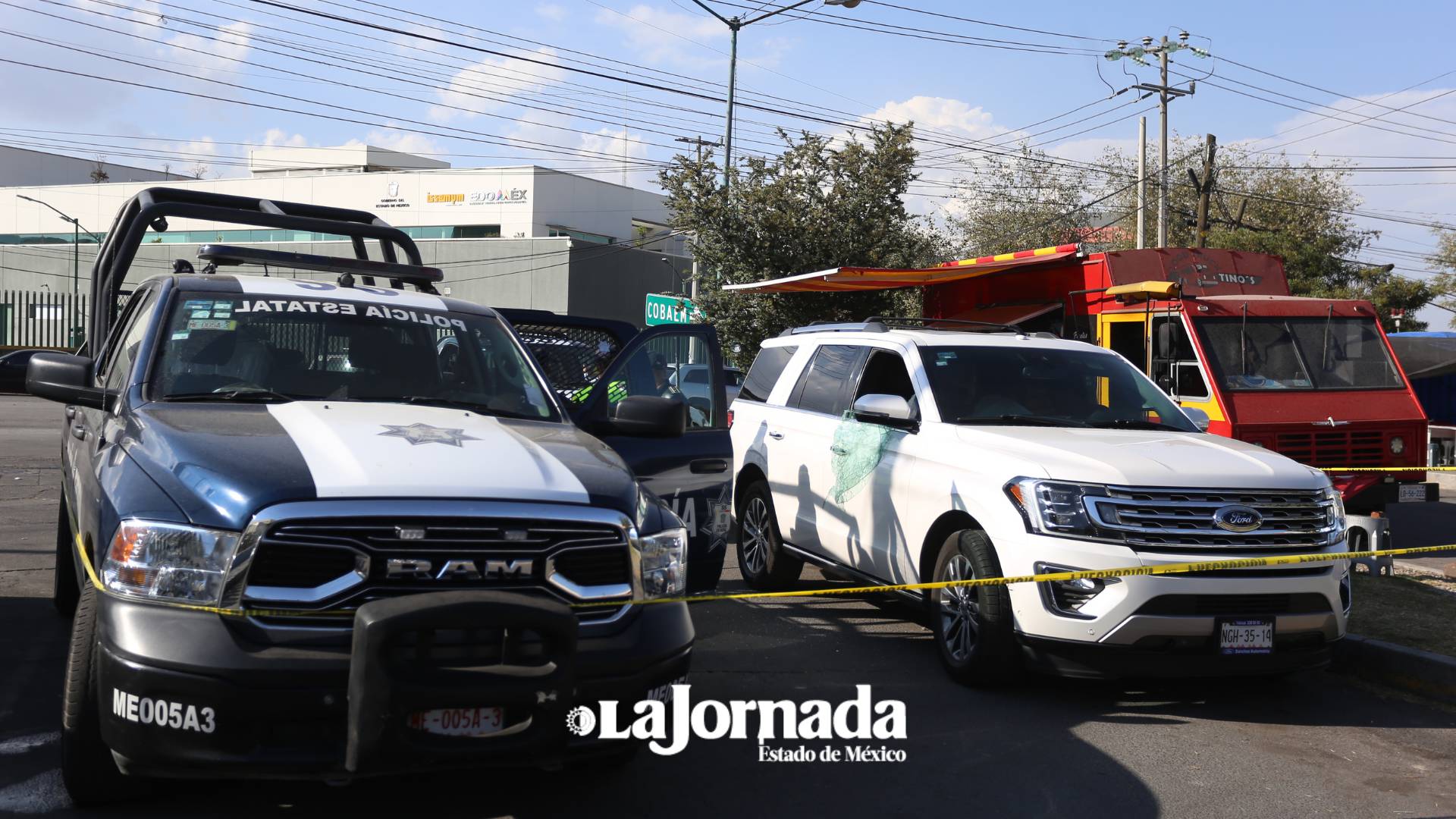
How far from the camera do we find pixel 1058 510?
6020 mm

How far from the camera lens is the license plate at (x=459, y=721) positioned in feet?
11.8

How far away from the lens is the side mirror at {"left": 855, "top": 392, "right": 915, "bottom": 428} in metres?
7.20

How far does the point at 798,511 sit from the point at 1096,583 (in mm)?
2988

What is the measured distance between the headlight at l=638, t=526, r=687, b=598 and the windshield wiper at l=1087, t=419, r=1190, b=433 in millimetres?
3694

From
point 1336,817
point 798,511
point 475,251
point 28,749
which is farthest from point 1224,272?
point 475,251

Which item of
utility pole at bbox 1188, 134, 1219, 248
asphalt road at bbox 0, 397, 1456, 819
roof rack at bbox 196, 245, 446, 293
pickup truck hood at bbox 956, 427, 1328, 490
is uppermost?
utility pole at bbox 1188, 134, 1219, 248

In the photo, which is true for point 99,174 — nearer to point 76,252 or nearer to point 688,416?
point 76,252

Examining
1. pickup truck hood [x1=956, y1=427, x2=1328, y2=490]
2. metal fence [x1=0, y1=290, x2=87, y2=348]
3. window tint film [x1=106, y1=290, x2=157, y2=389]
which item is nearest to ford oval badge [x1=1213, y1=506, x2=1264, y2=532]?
pickup truck hood [x1=956, y1=427, x2=1328, y2=490]

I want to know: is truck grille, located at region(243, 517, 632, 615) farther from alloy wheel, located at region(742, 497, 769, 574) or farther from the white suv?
alloy wheel, located at region(742, 497, 769, 574)

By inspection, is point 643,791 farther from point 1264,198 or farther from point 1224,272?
point 1264,198

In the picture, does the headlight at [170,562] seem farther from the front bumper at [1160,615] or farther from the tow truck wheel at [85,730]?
the front bumper at [1160,615]

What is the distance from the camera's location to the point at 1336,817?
4762 mm

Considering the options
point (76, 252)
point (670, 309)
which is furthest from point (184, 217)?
point (76, 252)

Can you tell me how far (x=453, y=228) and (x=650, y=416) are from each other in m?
58.8
